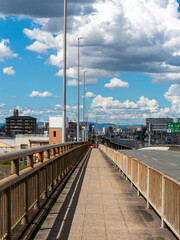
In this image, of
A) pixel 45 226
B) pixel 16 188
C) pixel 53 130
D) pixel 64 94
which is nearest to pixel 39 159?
pixel 45 226

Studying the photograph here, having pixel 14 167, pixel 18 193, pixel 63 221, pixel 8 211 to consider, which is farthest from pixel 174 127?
pixel 8 211

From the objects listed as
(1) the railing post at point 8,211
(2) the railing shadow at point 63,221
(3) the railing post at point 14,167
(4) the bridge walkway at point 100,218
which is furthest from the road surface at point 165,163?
(1) the railing post at point 8,211

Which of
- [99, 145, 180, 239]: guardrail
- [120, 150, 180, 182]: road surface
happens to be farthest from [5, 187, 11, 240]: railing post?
[120, 150, 180, 182]: road surface

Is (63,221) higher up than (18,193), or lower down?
lower down

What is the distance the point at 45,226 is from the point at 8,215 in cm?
197

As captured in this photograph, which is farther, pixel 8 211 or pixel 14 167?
pixel 14 167

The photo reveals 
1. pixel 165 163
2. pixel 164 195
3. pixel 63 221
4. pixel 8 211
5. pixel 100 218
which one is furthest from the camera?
pixel 165 163

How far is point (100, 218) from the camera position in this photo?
814cm

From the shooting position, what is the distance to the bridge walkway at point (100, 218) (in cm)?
673

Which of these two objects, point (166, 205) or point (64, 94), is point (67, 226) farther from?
point (64, 94)

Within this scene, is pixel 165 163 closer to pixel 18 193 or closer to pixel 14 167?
pixel 18 193

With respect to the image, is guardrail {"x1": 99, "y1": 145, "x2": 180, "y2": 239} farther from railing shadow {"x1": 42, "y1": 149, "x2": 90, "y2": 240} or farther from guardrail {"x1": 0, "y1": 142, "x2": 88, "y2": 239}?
guardrail {"x1": 0, "y1": 142, "x2": 88, "y2": 239}

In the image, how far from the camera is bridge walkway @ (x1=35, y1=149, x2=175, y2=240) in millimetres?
6730

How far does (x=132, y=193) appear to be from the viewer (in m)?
11.9
